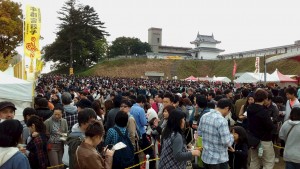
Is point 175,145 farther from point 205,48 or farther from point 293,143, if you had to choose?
point 205,48

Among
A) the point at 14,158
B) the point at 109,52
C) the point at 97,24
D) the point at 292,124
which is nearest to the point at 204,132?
the point at 292,124

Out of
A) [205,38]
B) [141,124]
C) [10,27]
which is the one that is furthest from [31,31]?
[205,38]

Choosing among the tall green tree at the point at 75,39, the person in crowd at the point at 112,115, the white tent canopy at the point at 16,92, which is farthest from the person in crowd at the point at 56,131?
the tall green tree at the point at 75,39

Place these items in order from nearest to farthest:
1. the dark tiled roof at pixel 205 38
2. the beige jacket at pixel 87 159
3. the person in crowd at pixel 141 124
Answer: the beige jacket at pixel 87 159 → the person in crowd at pixel 141 124 → the dark tiled roof at pixel 205 38

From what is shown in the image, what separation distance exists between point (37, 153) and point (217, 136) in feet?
7.95

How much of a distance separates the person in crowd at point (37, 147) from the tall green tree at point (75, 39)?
140 ft

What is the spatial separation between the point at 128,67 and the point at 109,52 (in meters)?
15.3

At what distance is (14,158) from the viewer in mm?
2314

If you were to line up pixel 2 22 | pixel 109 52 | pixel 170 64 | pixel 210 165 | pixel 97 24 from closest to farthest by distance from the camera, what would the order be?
1. pixel 210 165
2. pixel 2 22
3. pixel 97 24
4. pixel 170 64
5. pixel 109 52

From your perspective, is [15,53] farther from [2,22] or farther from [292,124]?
[292,124]

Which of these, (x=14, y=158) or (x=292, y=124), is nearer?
(x=14, y=158)

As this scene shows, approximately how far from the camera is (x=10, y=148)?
2357 mm

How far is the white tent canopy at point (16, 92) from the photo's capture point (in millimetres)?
6227

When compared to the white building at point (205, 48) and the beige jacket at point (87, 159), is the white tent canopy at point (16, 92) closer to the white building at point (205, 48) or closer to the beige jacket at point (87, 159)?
the beige jacket at point (87, 159)
